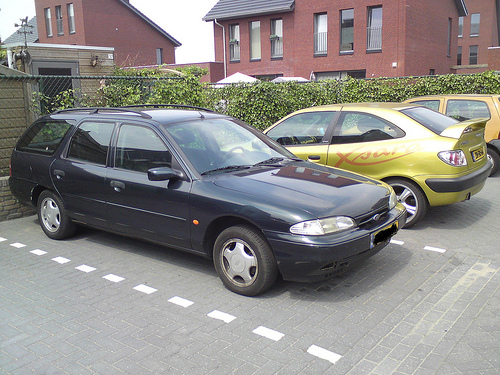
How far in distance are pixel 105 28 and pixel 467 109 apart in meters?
34.5

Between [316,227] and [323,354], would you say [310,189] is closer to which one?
[316,227]

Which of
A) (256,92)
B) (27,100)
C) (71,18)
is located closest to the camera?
(27,100)

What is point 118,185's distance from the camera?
544 cm

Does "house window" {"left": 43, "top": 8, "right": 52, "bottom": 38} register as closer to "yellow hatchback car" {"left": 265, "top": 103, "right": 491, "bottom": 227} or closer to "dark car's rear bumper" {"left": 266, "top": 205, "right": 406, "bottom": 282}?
"yellow hatchback car" {"left": 265, "top": 103, "right": 491, "bottom": 227}

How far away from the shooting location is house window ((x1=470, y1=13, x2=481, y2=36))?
4797 cm

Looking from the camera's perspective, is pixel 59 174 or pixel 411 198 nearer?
pixel 59 174

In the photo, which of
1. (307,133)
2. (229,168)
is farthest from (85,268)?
(307,133)

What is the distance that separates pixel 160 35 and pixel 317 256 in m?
42.3

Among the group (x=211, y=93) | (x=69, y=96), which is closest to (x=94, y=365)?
(x=69, y=96)

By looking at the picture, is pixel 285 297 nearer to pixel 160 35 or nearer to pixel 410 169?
pixel 410 169

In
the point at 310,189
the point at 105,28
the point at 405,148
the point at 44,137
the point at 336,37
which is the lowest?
the point at 310,189

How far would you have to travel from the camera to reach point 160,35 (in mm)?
43156

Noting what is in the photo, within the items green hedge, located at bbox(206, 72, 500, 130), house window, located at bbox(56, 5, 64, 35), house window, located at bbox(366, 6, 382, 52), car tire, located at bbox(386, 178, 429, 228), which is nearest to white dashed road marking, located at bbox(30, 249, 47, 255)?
car tire, located at bbox(386, 178, 429, 228)

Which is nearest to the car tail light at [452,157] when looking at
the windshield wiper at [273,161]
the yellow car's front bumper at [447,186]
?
the yellow car's front bumper at [447,186]
